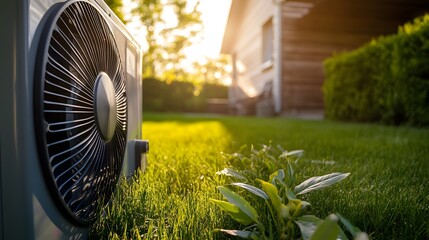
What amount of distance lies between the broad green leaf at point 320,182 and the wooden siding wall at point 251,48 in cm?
812

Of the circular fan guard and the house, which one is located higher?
the house

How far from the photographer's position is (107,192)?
0.90m

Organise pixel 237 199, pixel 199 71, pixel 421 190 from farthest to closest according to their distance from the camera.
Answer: pixel 199 71
pixel 421 190
pixel 237 199

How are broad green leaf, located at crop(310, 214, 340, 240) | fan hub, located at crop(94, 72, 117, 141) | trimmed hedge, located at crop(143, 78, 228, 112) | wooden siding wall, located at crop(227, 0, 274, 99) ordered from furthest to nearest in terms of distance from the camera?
trimmed hedge, located at crop(143, 78, 228, 112), wooden siding wall, located at crop(227, 0, 274, 99), fan hub, located at crop(94, 72, 117, 141), broad green leaf, located at crop(310, 214, 340, 240)

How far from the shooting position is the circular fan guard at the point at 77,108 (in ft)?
1.89

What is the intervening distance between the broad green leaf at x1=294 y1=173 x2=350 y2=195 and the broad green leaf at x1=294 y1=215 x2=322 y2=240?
101 millimetres

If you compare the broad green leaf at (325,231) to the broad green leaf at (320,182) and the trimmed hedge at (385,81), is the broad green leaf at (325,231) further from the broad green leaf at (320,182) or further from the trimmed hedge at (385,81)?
the trimmed hedge at (385,81)

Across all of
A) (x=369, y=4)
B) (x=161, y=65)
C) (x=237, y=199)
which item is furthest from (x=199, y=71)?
(x=237, y=199)

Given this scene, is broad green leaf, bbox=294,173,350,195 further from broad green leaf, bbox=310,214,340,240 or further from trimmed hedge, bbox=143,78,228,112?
trimmed hedge, bbox=143,78,228,112

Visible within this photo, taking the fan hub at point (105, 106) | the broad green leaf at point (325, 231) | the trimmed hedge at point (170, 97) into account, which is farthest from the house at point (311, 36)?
the broad green leaf at point (325, 231)

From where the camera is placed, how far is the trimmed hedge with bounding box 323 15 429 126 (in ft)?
13.4

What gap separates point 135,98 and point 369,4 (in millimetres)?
8539

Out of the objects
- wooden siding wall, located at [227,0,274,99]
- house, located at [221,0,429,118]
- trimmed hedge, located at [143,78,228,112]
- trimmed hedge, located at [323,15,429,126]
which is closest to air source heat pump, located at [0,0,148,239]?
trimmed hedge, located at [323,15,429,126]

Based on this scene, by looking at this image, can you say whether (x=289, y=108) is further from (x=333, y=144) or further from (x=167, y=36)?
(x=167, y=36)
